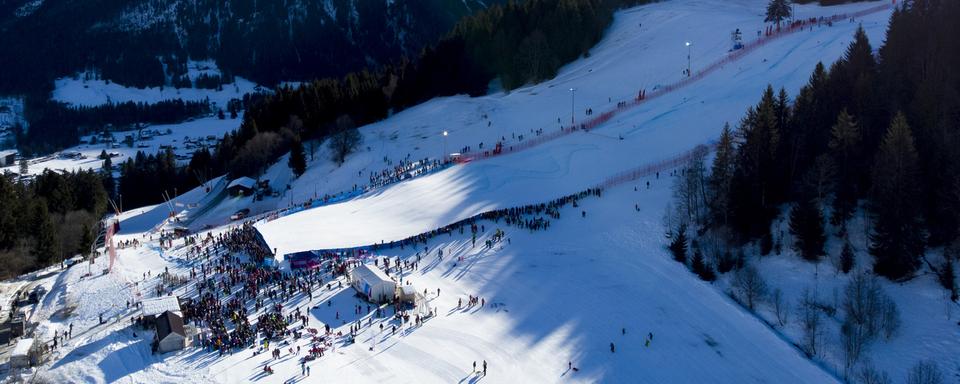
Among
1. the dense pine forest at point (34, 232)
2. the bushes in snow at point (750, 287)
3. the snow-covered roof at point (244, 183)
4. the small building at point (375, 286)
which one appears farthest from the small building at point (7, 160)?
the bushes in snow at point (750, 287)

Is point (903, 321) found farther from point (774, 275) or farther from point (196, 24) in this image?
point (196, 24)

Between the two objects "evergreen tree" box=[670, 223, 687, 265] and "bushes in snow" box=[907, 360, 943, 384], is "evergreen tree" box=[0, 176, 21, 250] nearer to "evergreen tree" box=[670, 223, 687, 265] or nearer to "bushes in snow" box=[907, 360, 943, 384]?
"evergreen tree" box=[670, 223, 687, 265]

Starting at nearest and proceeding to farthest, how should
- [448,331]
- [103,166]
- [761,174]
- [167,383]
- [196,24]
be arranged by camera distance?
[167,383] < [448,331] < [761,174] < [103,166] < [196,24]

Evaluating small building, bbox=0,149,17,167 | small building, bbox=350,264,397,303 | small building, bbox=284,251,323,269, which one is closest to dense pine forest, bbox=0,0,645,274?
small building, bbox=284,251,323,269

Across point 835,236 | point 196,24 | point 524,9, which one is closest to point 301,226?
point 835,236

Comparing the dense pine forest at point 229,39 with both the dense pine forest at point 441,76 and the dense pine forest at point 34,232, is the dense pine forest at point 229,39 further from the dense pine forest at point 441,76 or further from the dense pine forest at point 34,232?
the dense pine forest at point 34,232

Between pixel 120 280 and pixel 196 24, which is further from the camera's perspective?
pixel 196 24
